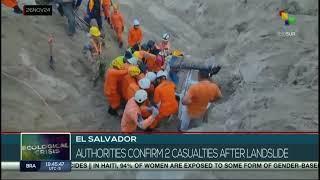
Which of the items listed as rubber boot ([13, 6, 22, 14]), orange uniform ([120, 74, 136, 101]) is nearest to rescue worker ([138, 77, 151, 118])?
orange uniform ([120, 74, 136, 101])

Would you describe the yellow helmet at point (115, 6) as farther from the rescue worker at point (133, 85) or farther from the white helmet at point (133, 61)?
the rescue worker at point (133, 85)

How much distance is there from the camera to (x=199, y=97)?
7.29 metres

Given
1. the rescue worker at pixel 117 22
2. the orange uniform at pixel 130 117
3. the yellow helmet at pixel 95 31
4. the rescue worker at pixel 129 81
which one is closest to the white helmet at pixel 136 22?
the rescue worker at pixel 117 22

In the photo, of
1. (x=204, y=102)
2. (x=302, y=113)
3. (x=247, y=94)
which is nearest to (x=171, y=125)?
(x=204, y=102)

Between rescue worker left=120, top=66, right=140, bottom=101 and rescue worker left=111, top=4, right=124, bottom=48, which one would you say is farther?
rescue worker left=111, top=4, right=124, bottom=48

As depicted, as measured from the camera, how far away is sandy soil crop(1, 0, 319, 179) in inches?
280

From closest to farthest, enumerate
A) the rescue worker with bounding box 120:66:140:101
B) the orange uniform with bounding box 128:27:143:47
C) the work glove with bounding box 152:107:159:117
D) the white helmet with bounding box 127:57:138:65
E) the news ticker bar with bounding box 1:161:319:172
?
1. the news ticker bar with bounding box 1:161:319:172
2. the work glove with bounding box 152:107:159:117
3. the rescue worker with bounding box 120:66:140:101
4. the white helmet with bounding box 127:57:138:65
5. the orange uniform with bounding box 128:27:143:47

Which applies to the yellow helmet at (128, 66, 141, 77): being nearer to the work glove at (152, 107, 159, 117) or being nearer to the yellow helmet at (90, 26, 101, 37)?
the work glove at (152, 107, 159, 117)

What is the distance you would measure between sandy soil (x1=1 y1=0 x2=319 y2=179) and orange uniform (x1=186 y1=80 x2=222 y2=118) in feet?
0.40

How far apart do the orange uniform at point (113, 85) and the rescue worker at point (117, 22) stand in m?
0.35

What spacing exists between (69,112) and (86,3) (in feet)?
3.98

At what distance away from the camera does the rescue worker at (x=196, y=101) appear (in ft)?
23.9

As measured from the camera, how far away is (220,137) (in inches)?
279

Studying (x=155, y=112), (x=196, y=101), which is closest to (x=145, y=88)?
(x=155, y=112)
